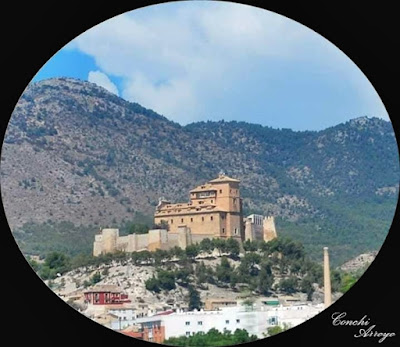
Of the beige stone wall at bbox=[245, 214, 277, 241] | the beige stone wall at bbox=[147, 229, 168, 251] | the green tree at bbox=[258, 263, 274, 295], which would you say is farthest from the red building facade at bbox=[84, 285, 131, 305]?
the beige stone wall at bbox=[245, 214, 277, 241]

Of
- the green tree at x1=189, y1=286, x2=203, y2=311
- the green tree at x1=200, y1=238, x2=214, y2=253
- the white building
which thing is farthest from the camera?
the green tree at x1=200, y1=238, x2=214, y2=253

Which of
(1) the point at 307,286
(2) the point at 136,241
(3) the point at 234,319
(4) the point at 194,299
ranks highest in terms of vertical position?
(2) the point at 136,241

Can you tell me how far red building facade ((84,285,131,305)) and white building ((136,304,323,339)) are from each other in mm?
1263

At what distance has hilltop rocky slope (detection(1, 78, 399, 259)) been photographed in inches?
603

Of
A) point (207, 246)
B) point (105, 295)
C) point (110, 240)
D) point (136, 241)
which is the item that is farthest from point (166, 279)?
point (207, 246)

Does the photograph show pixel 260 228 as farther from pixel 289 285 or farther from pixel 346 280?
pixel 346 280

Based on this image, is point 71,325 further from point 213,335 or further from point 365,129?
point 365,129

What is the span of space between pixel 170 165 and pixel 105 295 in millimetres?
3012

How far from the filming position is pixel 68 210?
16.2m

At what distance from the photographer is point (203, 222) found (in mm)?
16484

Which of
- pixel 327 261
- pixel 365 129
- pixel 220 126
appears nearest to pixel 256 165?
pixel 220 126

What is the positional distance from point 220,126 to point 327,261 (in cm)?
325

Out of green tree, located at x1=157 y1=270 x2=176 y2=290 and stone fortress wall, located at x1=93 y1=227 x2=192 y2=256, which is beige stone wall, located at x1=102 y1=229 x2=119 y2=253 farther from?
green tree, located at x1=157 y1=270 x2=176 y2=290

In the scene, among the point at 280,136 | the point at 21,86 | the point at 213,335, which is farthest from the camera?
the point at 280,136
